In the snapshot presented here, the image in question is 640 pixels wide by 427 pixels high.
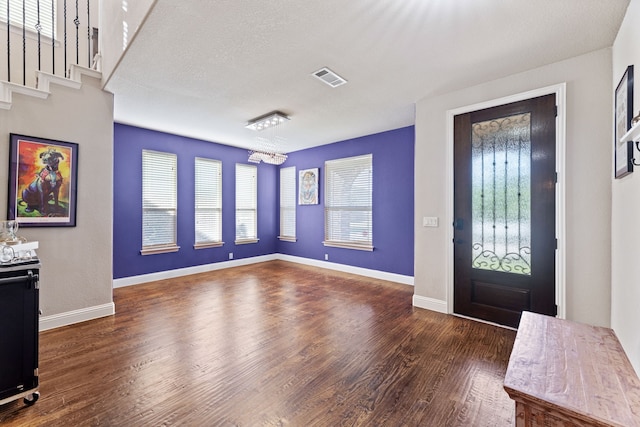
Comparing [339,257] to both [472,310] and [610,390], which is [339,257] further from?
[610,390]

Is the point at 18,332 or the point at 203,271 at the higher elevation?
the point at 18,332

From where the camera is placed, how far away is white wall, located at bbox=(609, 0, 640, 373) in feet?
5.28

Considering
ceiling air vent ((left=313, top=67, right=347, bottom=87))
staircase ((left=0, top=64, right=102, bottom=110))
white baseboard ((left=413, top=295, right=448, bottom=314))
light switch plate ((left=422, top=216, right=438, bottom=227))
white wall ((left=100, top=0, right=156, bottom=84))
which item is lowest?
white baseboard ((left=413, top=295, right=448, bottom=314))

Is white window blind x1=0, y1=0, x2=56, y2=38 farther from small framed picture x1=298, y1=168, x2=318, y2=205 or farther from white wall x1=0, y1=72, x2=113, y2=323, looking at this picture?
small framed picture x1=298, y1=168, x2=318, y2=205

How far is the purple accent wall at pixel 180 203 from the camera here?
15.4 ft

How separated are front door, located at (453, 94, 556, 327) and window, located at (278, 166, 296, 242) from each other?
4.18m

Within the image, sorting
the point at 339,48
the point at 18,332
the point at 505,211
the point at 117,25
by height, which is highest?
the point at 117,25

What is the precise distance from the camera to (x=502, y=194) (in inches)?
121

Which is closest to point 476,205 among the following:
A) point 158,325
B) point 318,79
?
point 318,79

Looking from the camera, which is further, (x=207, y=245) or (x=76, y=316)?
(x=207, y=245)

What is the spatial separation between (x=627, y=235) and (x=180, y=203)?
5915 millimetres

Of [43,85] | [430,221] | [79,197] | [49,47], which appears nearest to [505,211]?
[430,221]

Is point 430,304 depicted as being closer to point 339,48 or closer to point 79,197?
point 339,48

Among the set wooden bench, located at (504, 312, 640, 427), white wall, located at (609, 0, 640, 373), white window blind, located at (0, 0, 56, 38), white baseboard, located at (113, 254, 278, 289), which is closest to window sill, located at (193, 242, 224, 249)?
white baseboard, located at (113, 254, 278, 289)
